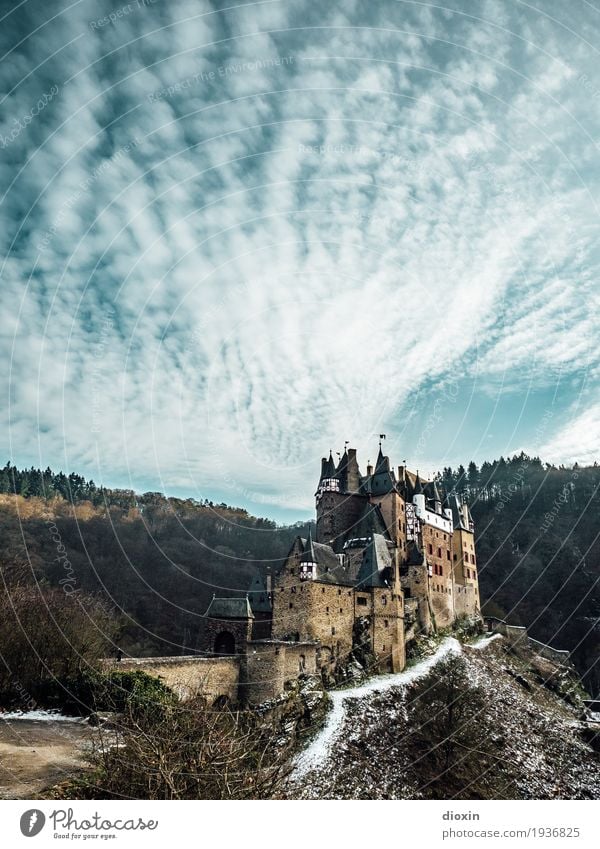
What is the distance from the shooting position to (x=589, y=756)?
28.2 meters

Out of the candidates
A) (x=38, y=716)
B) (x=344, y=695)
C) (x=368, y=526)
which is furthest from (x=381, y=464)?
(x=38, y=716)

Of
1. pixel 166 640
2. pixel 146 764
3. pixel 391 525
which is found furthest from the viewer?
pixel 166 640

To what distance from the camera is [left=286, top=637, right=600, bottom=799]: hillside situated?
69.8 ft

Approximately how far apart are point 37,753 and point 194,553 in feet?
182

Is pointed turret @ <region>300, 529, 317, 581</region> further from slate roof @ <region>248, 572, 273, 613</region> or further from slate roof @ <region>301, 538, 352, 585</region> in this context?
slate roof @ <region>248, 572, 273, 613</region>

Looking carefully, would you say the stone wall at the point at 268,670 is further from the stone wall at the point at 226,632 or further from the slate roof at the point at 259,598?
the slate roof at the point at 259,598

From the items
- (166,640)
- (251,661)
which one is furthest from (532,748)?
(166,640)

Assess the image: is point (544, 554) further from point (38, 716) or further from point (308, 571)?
point (38, 716)

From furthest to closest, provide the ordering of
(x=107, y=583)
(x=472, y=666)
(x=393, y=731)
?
(x=107, y=583)
(x=472, y=666)
(x=393, y=731)

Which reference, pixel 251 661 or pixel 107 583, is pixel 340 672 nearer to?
pixel 251 661

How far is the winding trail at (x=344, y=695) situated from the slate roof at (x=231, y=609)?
6391 mm

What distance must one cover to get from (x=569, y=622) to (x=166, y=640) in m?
46.3

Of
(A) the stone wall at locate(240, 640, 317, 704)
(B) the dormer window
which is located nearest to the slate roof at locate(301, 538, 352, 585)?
(B) the dormer window

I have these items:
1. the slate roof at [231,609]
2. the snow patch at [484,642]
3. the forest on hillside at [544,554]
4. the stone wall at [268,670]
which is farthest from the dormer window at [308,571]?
the forest on hillside at [544,554]
